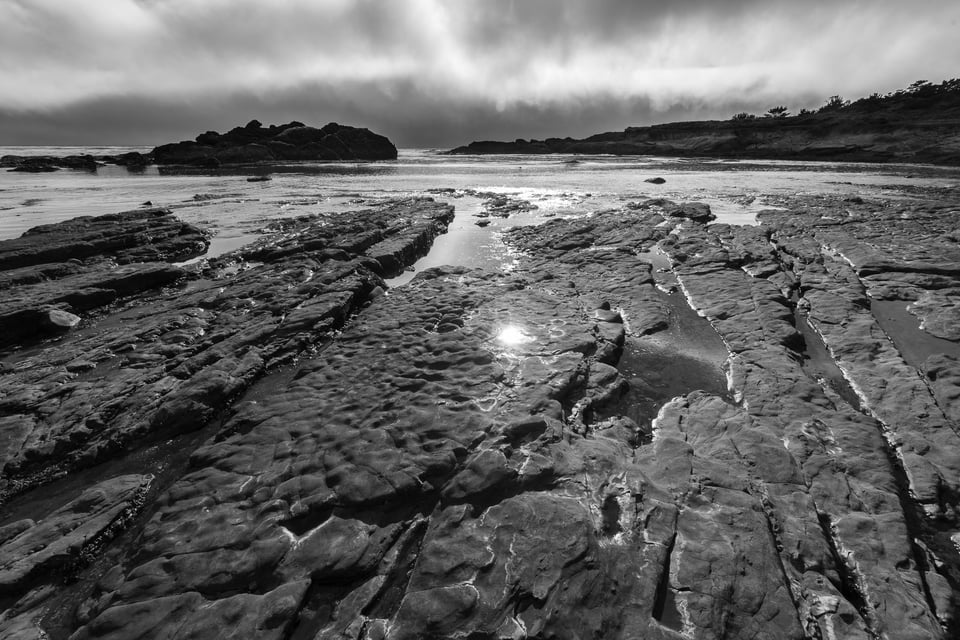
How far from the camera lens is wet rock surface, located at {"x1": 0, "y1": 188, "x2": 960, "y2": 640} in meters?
3.17

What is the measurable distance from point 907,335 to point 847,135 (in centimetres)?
8777

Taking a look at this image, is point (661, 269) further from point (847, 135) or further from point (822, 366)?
point (847, 135)

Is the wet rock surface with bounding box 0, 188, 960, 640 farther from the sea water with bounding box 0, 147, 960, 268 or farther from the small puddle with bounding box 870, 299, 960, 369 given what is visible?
the sea water with bounding box 0, 147, 960, 268

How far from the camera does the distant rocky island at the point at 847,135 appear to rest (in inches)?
2153

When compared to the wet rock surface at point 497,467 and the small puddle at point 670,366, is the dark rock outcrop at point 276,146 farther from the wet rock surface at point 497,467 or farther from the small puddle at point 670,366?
the small puddle at point 670,366

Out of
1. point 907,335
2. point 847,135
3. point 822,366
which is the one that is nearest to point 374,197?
point 822,366

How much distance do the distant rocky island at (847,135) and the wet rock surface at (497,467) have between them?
57.3 m

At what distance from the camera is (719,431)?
4.95m

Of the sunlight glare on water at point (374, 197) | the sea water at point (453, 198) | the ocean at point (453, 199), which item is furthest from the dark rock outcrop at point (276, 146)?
the sea water at point (453, 198)

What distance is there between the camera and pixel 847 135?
68.2 m

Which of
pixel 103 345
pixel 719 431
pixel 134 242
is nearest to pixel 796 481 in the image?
pixel 719 431

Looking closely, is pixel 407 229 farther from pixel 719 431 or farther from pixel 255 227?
pixel 719 431

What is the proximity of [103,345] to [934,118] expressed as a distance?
328 feet

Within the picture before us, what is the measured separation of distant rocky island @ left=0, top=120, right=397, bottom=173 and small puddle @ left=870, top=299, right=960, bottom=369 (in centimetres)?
8620
